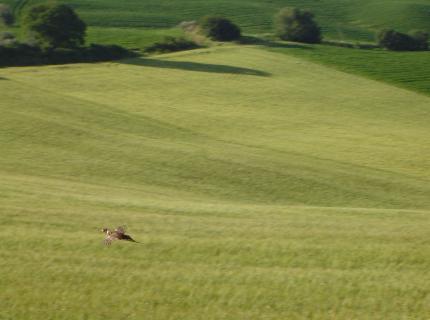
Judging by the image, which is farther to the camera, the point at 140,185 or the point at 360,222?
the point at 140,185

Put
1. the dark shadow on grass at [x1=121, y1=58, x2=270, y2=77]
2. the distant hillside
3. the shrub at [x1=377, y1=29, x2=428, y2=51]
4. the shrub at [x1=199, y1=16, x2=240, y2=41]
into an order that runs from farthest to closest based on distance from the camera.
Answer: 1. the distant hillside
2. the shrub at [x1=377, y1=29, x2=428, y2=51]
3. the shrub at [x1=199, y1=16, x2=240, y2=41]
4. the dark shadow on grass at [x1=121, y1=58, x2=270, y2=77]

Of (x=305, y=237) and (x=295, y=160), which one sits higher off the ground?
(x=305, y=237)

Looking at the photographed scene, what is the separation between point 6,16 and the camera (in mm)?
64250

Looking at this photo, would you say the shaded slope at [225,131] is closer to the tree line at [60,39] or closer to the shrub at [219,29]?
the tree line at [60,39]

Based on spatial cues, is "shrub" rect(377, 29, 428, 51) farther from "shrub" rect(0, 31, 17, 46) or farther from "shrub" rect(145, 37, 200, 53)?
"shrub" rect(0, 31, 17, 46)

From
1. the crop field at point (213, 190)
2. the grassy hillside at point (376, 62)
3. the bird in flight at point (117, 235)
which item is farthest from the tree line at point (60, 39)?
the bird in flight at point (117, 235)

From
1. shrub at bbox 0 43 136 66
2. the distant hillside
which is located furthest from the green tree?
the distant hillside

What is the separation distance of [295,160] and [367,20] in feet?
196

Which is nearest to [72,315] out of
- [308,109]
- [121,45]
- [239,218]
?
[239,218]

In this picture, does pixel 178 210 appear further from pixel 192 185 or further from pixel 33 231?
pixel 192 185

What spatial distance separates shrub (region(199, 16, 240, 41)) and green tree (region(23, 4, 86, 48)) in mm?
13634

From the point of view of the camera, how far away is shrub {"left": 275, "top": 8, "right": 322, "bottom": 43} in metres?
66.2

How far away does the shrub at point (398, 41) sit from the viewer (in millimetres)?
67312

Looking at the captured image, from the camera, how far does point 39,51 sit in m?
51.2
